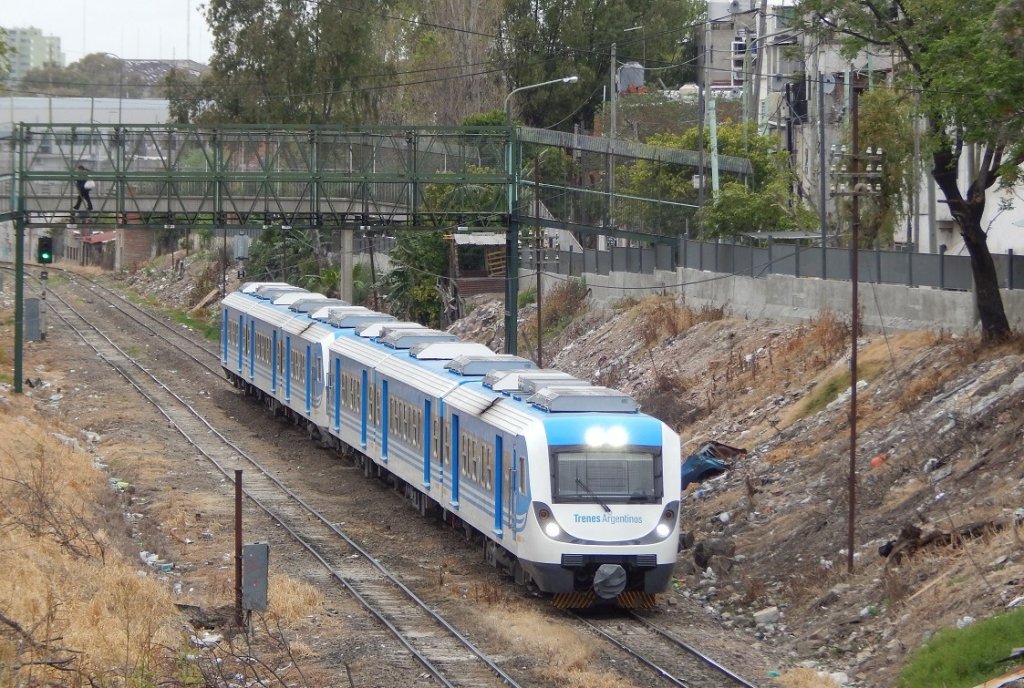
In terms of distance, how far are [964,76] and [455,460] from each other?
9.02 m

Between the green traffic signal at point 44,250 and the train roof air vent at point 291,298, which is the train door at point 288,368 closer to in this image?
the train roof air vent at point 291,298

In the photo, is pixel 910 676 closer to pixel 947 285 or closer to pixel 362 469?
pixel 947 285

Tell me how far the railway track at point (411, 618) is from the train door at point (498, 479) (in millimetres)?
1411

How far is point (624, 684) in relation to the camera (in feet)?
50.0

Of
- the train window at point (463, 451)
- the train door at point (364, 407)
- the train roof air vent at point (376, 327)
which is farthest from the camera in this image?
the train roof air vent at point (376, 327)

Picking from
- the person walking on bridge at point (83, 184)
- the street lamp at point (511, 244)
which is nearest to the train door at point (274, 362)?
the person walking on bridge at point (83, 184)

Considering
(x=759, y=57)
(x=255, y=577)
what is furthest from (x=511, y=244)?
(x=255, y=577)

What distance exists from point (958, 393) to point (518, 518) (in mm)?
8248

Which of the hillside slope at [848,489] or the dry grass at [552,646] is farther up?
the hillside slope at [848,489]

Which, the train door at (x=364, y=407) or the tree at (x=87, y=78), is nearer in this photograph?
the train door at (x=364, y=407)

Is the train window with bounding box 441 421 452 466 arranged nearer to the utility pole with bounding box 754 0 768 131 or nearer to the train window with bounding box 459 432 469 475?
the train window with bounding box 459 432 469 475

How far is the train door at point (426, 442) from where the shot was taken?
2369cm

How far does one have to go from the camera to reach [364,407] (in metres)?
28.3

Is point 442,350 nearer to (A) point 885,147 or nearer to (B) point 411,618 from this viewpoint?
(B) point 411,618
